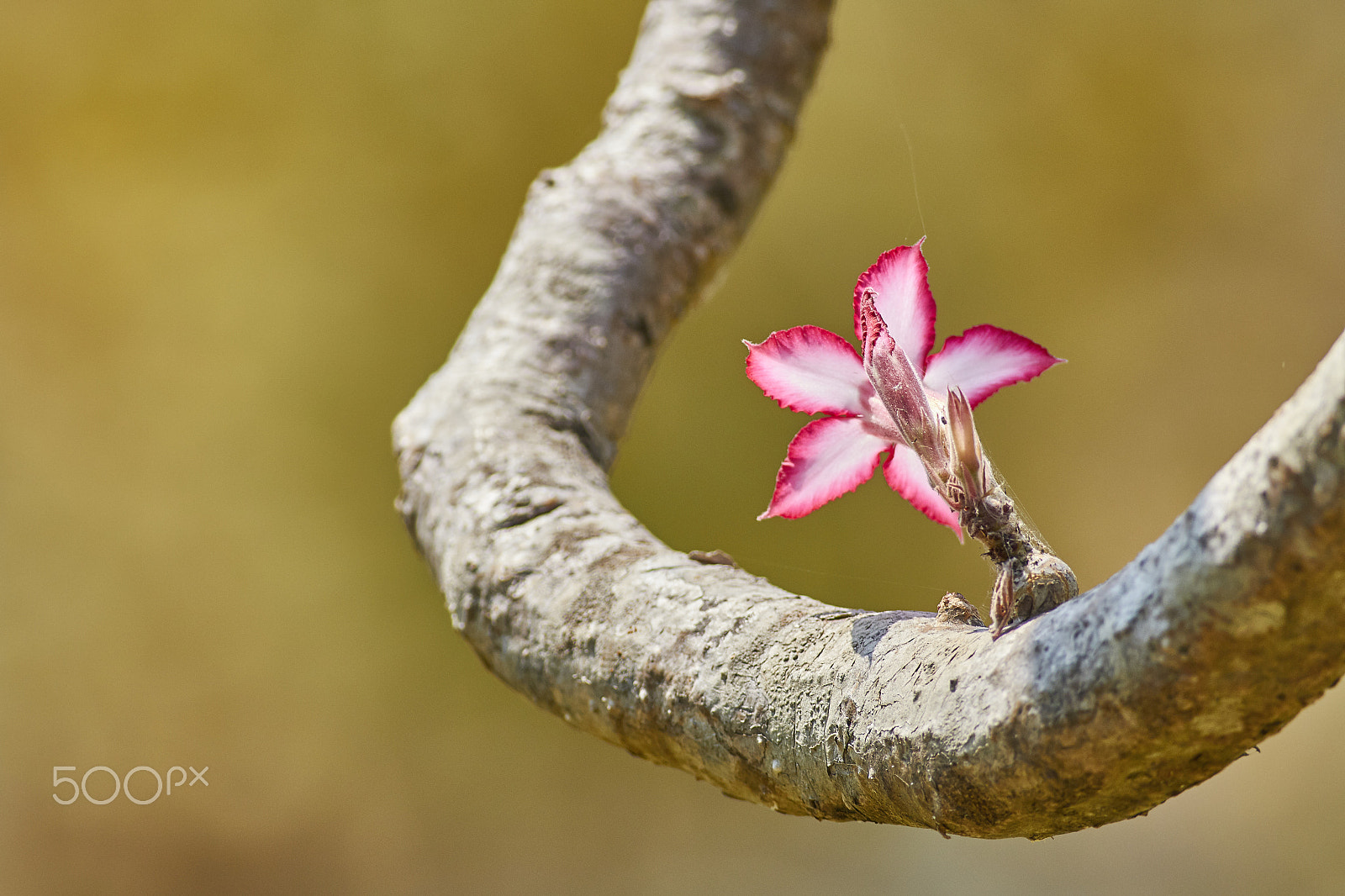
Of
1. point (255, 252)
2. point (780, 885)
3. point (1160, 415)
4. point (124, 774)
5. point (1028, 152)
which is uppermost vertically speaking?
point (1028, 152)

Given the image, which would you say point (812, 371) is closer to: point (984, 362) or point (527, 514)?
point (984, 362)

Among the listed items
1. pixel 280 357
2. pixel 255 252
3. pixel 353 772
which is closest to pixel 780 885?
pixel 353 772

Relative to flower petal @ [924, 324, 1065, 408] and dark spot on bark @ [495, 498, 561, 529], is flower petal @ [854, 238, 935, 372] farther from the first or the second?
dark spot on bark @ [495, 498, 561, 529]

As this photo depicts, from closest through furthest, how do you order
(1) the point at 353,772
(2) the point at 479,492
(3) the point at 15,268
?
1. (2) the point at 479,492
2. (3) the point at 15,268
3. (1) the point at 353,772

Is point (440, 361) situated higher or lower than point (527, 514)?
higher

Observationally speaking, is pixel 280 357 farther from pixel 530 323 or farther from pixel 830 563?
pixel 530 323

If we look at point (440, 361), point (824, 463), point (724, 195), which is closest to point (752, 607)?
point (824, 463)
